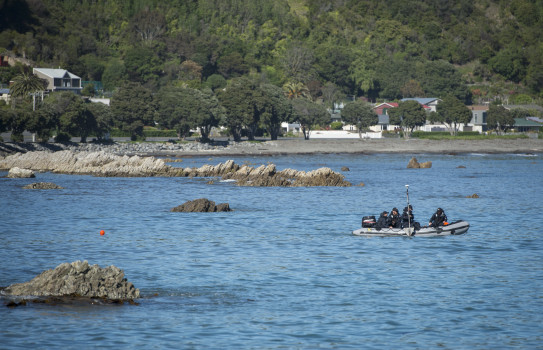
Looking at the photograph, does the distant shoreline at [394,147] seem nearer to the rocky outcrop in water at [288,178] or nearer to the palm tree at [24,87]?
the palm tree at [24,87]

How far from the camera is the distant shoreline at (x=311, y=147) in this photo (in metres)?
136

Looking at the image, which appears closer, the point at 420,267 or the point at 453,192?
the point at 420,267

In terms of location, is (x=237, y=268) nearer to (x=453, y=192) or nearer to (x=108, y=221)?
(x=108, y=221)

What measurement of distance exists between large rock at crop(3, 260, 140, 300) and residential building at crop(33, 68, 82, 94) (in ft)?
532

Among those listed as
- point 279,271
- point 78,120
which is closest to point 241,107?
point 78,120

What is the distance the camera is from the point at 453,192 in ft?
249

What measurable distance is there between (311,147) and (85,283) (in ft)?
437

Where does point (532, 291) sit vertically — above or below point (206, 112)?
below

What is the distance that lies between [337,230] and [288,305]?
21.3 meters

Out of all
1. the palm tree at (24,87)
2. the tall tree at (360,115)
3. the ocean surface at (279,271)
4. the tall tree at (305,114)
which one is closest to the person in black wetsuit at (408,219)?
the ocean surface at (279,271)

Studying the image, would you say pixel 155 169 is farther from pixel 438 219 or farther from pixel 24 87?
pixel 24 87

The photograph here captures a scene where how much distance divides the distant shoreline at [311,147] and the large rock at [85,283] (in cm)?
10059

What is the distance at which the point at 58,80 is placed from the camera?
611ft

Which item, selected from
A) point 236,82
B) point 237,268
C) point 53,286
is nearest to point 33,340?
point 53,286
